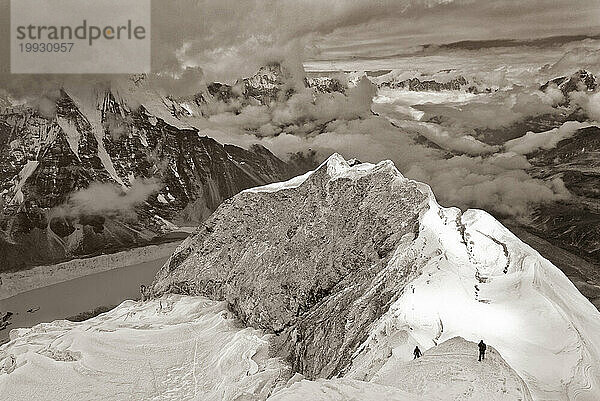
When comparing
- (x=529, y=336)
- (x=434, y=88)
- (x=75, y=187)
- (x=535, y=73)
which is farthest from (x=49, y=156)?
(x=529, y=336)

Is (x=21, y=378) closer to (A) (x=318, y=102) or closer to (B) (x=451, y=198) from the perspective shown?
(B) (x=451, y=198)

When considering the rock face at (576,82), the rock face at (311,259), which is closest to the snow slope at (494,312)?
the rock face at (311,259)

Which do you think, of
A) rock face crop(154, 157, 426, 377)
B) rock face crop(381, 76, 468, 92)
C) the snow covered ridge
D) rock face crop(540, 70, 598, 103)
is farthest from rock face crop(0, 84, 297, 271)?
the snow covered ridge

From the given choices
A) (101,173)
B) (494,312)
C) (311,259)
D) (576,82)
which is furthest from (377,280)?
(101,173)

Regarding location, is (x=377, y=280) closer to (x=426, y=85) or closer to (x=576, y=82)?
(x=576, y=82)

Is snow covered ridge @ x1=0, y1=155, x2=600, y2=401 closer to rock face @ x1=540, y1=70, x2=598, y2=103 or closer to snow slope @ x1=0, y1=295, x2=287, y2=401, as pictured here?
snow slope @ x1=0, y1=295, x2=287, y2=401
